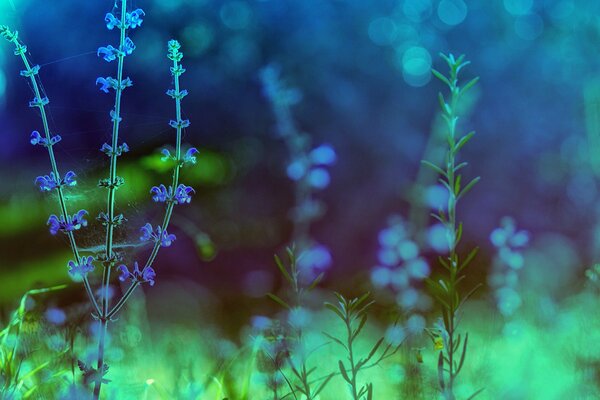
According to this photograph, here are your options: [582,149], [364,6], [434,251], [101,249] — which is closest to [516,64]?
[582,149]

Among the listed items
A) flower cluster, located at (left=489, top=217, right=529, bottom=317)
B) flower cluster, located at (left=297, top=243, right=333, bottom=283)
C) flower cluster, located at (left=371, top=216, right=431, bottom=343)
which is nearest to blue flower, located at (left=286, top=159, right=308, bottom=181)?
flower cluster, located at (left=297, top=243, right=333, bottom=283)

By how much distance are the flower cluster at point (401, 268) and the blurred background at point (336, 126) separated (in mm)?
88

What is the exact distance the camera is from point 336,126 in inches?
101

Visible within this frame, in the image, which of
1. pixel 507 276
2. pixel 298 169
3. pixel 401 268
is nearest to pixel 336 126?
pixel 298 169

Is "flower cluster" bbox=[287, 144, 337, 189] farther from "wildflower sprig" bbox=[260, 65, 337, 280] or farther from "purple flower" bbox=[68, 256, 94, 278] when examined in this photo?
"purple flower" bbox=[68, 256, 94, 278]

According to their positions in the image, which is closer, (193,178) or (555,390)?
(555,390)

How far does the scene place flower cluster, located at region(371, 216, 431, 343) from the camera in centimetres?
215

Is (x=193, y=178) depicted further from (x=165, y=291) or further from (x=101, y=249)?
(x=101, y=249)

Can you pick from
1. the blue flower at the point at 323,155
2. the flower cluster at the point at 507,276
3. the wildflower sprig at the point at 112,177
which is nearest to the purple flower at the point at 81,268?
the wildflower sprig at the point at 112,177

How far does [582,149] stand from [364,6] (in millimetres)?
1070

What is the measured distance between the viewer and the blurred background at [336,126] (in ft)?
7.38

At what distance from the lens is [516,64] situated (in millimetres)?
2578

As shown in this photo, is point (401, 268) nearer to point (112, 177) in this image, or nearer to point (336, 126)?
point (336, 126)

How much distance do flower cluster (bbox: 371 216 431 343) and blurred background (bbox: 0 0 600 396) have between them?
0.09 m
